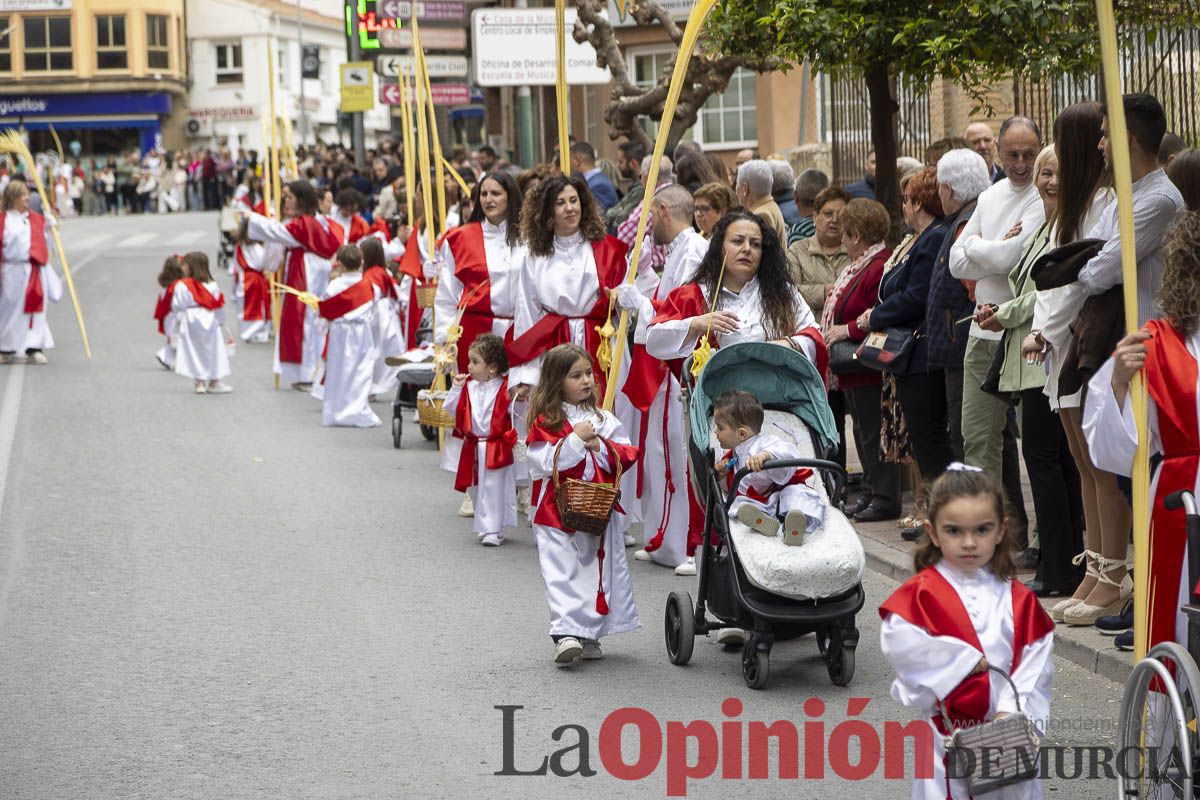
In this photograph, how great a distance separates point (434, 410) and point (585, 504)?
4575mm

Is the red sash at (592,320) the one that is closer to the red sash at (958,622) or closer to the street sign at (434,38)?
the red sash at (958,622)

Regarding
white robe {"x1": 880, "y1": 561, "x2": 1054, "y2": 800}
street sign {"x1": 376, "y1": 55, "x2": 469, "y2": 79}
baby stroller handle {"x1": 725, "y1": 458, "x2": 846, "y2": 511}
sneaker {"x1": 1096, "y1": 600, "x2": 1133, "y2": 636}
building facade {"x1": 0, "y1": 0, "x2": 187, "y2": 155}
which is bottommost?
sneaker {"x1": 1096, "y1": 600, "x2": 1133, "y2": 636}

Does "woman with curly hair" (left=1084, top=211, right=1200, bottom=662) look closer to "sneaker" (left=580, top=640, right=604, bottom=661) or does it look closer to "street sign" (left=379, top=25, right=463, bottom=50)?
"sneaker" (left=580, top=640, right=604, bottom=661)

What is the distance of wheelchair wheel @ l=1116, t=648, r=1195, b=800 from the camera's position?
4250mm

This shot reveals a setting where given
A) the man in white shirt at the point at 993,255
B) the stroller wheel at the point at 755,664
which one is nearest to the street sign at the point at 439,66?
the man in white shirt at the point at 993,255

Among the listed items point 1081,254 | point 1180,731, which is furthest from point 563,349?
point 1180,731

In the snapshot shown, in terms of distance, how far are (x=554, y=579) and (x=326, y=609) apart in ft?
5.09

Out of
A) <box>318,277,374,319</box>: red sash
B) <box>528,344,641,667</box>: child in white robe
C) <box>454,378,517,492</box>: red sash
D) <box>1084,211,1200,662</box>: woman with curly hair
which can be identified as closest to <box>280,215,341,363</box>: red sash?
<box>318,277,374,319</box>: red sash

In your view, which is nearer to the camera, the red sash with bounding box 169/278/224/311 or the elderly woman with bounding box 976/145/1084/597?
the elderly woman with bounding box 976/145/1084/597

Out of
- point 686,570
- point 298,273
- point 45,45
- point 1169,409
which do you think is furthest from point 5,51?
point 1169,409

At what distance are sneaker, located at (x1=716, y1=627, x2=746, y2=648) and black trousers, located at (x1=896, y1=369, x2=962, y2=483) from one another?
2.11m

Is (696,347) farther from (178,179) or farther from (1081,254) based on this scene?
(178,179)

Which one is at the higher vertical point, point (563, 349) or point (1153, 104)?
point (1153, 104)

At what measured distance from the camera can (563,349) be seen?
290 inches
